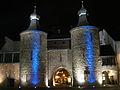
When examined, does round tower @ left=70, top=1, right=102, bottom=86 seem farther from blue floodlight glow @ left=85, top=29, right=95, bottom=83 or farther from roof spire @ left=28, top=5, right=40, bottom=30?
roof spire @ left=28, top=5, right=40, bottom=30

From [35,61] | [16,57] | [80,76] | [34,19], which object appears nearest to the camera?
[80,76]

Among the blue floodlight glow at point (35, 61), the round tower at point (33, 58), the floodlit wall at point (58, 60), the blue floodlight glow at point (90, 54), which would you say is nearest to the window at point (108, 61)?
the blue floodlight glow at point (90, 54)

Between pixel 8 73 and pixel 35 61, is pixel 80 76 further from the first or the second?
pixel 8 73

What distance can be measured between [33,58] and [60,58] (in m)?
4.82

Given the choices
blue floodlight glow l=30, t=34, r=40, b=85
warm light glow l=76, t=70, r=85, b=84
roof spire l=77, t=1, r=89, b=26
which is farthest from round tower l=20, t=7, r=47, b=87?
roof spire l=77, t=1, r=89, b=26

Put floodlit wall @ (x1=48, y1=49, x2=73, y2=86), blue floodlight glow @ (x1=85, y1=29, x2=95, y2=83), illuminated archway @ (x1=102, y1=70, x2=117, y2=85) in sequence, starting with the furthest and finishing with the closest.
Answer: illuminated archway @ (x1=102, y1=70, x2=117, y2=85), floodlit wall @ (x1=48, y1=49, x2=73, y2=86), blue floodlight glow @ (x1=85, y1=29, x2=95, y2=83)

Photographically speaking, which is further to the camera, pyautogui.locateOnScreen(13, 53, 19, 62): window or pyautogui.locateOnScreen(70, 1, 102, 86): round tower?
pyautogui.locateOnScreen(13, 53, 19, 62): window

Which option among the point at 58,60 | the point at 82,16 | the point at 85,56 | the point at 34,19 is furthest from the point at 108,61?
the point at 34,19

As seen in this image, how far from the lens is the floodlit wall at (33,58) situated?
33.0 m

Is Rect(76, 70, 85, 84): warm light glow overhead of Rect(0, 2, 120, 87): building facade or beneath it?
beneath

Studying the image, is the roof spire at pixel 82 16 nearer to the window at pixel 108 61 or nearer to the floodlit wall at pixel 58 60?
the floodlit wall at pixel 58 60

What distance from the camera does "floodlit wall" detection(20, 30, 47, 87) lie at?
108ft

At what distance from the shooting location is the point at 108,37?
3816 cm

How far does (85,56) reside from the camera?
31859 mm
